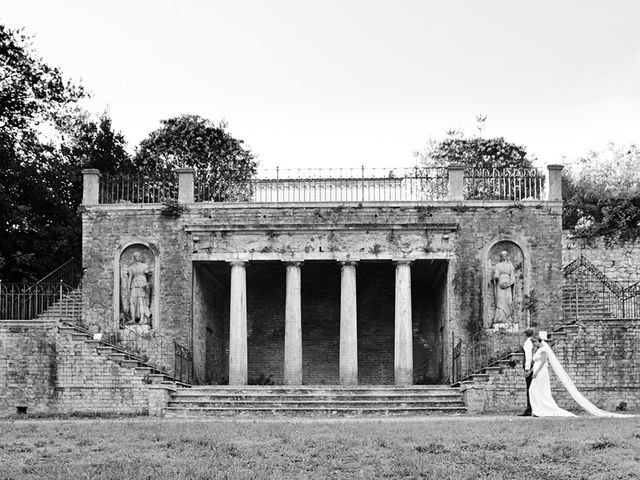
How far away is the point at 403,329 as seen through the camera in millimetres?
34250

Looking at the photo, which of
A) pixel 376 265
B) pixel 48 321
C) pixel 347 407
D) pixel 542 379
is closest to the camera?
pixel 542 379

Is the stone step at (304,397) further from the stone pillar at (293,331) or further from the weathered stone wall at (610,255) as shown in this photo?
the weathered stone wall at (610,255)

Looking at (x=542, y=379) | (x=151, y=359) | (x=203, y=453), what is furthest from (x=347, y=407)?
(x=203, y=453)

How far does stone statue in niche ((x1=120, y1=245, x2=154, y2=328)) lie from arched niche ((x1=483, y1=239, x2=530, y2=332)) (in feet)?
34.1

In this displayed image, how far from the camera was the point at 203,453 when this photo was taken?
62.0ft

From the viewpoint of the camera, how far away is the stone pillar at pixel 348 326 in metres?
34.2

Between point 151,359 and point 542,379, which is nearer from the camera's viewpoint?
point 542,379

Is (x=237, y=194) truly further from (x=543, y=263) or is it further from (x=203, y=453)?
(x=203, y=453)

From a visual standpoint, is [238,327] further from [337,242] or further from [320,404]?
[320,404]

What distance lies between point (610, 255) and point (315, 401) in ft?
→ 56.0

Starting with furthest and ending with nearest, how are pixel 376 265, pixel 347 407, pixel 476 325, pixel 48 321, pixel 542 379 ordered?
1. pixel 376 265
2. pixel 476 325
3. pixel 48 321
4. pixel 347 407
5. pixel 542 379

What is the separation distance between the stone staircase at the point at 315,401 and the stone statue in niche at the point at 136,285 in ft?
15.6

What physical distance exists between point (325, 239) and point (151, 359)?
6457mm

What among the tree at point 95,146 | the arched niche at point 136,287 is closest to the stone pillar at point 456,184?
the arched niche at point 136,287
